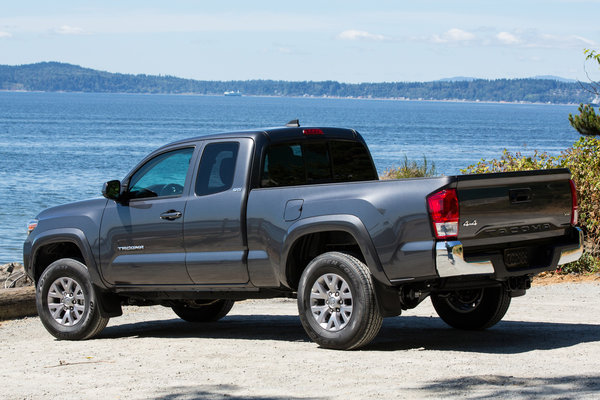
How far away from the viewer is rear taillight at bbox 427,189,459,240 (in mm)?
7379

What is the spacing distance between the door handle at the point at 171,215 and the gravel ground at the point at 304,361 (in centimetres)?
117

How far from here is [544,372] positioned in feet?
22.9

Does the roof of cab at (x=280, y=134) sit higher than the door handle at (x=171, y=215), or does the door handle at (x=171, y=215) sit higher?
the roof of cab at (x=280, y=134)

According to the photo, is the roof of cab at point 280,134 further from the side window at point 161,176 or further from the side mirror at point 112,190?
the side mirror at point 112,190

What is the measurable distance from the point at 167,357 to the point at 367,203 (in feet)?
7.03

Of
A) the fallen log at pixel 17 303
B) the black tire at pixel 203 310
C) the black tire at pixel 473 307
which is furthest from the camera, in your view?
the fallen log at pixel 17 303

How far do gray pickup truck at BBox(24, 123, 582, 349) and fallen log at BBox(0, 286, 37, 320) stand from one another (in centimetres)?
188

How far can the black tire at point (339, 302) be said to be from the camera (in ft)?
25.7

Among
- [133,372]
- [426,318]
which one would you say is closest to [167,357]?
[133,372]

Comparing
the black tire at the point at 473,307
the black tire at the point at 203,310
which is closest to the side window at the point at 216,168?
the black tire at the point at 203,310

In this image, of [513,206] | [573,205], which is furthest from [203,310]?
[573,205]

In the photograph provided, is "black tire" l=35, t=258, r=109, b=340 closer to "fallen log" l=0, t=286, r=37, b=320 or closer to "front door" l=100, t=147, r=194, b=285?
"front door" l=100, t=147, r=194, b=285

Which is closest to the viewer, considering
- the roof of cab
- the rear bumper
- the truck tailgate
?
the rear bumper

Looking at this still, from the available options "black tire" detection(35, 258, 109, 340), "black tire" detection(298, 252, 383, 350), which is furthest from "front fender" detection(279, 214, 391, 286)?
"black tire" detection(35, 258, 109, 340)
